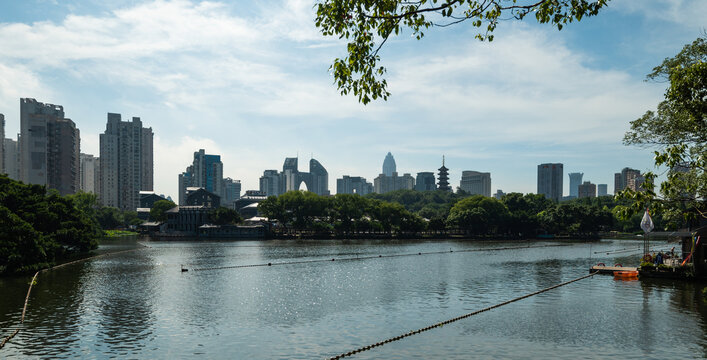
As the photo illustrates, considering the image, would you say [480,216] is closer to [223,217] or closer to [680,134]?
[223,217]

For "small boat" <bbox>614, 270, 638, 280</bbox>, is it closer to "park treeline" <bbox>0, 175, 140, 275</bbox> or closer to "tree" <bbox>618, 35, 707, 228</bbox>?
"tree" <bbox>618, 35, 707, 228</bbox>

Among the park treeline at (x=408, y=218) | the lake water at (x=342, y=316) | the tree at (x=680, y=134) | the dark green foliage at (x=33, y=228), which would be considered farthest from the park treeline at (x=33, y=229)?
the park treeline at (x=408, y=218)

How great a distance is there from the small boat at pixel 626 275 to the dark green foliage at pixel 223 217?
128380 millimetres

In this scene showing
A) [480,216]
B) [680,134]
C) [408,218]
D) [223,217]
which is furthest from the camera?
[223,217]

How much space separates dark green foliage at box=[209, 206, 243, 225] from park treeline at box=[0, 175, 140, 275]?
76.0m

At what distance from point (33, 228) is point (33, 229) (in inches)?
81.6

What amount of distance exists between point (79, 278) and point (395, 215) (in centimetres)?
11078

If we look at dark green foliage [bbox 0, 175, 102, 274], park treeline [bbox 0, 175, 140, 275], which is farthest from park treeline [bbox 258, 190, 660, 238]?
dark green foliage [bbox 0, 175, 102, 274]

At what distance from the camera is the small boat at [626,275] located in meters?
50.8

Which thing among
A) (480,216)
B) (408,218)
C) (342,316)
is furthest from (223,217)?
(342,316)

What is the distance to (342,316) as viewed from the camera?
32594mm

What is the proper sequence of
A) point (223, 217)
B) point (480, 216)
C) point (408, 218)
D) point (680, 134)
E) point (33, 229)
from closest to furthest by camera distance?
point (680, 134), point (33, 229), point (480, 216), point (408, 218), point (223, 217)

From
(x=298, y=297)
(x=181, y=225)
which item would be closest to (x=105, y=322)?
(x=298, y=297)

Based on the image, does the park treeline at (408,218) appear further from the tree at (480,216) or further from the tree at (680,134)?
the tree at (680,134)
